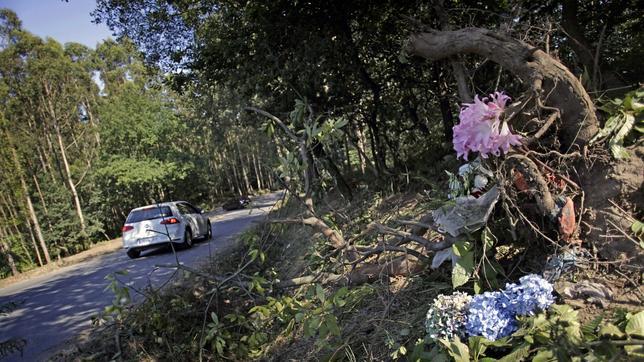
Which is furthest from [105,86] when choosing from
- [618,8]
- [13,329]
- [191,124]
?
[618,8]

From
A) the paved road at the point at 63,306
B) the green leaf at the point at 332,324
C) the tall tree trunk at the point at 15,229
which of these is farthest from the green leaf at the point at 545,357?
the tall tree trunk at the point at 15,229

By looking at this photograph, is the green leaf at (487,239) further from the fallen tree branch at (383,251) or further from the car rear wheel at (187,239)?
the car rear wheel at (187,239)

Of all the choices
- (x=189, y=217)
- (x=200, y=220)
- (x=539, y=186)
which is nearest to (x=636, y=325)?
(x=539, y=186)

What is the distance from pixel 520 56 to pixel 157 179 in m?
29.3

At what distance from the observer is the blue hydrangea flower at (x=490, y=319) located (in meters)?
2.14

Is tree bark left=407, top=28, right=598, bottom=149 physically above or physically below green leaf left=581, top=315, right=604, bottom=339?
above

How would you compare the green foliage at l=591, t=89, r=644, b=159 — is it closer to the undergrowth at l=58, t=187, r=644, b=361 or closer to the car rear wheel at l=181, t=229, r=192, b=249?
the undergrowth at l=58, t=187, r=644, b=361

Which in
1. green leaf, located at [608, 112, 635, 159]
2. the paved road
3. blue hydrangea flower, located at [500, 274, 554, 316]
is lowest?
the paved road

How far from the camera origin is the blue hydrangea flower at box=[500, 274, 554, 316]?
83.7 inches

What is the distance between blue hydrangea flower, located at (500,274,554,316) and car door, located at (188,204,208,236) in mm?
12730

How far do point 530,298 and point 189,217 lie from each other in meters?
12.3

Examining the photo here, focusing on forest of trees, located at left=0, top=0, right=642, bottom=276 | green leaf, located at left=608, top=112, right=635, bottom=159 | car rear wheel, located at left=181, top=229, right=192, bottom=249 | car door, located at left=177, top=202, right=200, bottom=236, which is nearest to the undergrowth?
green leaf, located at left=608, top=112, right=635, bottom=159

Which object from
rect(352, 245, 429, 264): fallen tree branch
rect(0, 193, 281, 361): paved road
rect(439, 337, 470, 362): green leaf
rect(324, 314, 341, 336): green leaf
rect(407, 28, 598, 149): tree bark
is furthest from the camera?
rect(0, 193, 281, 361): paved road

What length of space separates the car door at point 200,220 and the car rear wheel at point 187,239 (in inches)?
35.7
